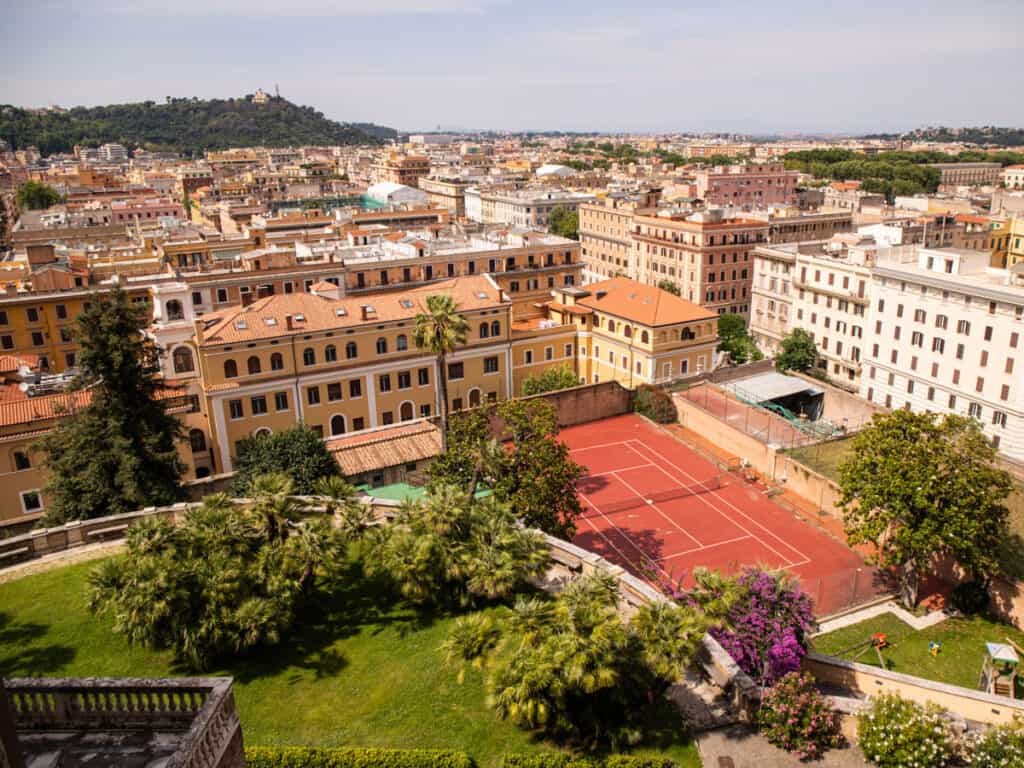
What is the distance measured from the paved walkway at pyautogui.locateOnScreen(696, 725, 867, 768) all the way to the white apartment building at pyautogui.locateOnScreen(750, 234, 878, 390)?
56698 mm

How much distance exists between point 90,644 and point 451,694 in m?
11.9

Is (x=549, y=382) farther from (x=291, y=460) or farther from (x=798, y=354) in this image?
(x=798, y=354)

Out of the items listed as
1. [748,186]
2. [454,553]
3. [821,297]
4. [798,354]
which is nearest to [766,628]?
[454,553]

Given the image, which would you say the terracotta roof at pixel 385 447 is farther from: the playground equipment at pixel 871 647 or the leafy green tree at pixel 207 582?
the playground equipment at pixel 871 647

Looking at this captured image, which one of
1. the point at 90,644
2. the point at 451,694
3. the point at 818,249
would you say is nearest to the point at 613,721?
the point at 451,694

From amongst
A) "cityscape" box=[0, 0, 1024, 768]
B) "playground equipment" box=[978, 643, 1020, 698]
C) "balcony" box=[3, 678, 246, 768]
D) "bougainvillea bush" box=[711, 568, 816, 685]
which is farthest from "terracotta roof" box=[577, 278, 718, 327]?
"balcony" box=[3, 678, 246, 768]

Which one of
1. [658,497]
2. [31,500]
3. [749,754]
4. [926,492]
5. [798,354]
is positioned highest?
[926,492]

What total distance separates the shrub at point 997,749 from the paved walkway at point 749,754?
2.57m

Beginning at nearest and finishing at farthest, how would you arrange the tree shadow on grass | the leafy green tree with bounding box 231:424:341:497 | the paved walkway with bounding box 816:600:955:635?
the tree shadow on grass, the paved walkway with bounding box 816:600:955:635, the leafy green tree with bounding box 231:424:341:497

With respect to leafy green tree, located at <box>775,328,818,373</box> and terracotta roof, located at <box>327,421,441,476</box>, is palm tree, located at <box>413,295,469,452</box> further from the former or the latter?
leafy green tree, located at <box>775,328,818,373</box>

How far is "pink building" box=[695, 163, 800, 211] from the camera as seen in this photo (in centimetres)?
14075

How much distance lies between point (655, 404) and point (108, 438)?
37876 millimetres

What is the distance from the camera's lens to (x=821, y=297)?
250 ft

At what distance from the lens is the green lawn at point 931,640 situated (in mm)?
31594
